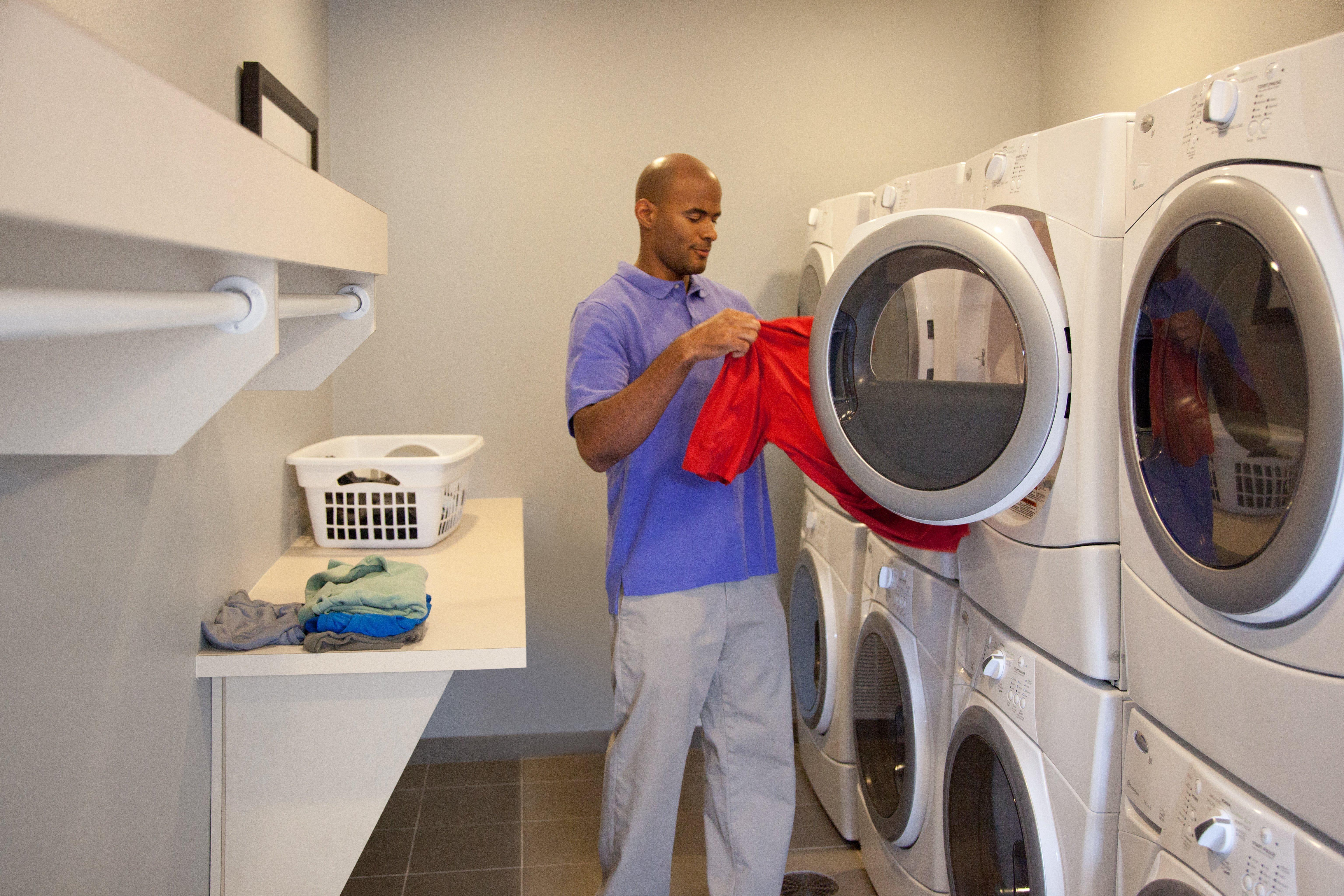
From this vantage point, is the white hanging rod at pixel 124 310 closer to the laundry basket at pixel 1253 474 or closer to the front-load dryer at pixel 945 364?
the front-load dryer at pixel 945 364

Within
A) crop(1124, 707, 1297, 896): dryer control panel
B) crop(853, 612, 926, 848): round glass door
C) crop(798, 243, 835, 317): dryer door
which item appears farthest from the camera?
crop(798, 243, 835, 317): dryer door

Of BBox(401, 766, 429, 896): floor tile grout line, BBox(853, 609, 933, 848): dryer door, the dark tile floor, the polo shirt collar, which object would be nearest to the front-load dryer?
the polo shirt collar

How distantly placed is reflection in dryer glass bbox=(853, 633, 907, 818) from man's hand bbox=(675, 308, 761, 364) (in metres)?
0.93

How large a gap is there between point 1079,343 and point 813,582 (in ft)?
4.73

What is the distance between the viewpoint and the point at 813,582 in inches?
111

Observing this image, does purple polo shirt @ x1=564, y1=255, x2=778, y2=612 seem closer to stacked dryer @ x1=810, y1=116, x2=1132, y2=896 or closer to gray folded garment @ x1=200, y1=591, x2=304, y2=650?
stacked dryer @ x1=810, y1=116, x2=1132, y2=896

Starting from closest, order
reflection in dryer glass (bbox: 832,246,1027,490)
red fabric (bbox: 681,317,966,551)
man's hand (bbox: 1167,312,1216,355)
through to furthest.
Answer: man's hand (bbox: 1167,312,1216,355)
reflection in dryer glass (bbox: 832,246,1027,490)
red fabric (bbox: 681,317,966,551)

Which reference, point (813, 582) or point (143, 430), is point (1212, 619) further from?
point (813, 582)

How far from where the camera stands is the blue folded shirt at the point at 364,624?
1.79 meters

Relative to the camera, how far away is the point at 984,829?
1.82 meters

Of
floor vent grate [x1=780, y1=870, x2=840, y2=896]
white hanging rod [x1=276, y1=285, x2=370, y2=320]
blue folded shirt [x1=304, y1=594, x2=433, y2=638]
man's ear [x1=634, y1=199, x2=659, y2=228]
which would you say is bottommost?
floor vent grate [x1=780, y1=870, x2=840, y2=896]

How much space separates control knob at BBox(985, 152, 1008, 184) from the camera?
68.4 inches

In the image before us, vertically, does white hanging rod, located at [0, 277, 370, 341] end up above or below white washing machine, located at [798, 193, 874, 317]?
below

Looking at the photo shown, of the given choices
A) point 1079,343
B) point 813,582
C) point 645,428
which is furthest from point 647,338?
point 813,582
